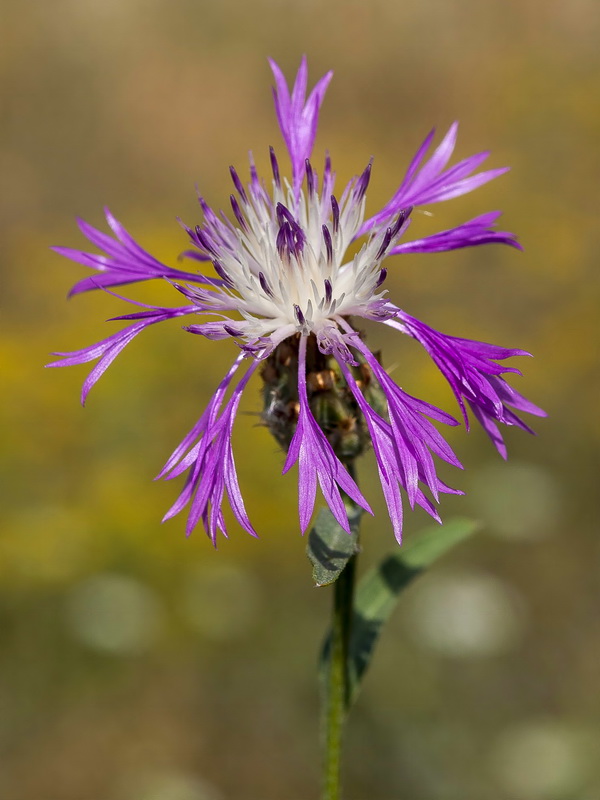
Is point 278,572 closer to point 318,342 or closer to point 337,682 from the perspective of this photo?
point 337,682

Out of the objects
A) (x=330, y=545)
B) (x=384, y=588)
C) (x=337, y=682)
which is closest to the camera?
(x=330, y=545)

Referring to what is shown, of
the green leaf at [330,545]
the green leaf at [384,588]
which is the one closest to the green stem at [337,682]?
the green leaf at [384,588]

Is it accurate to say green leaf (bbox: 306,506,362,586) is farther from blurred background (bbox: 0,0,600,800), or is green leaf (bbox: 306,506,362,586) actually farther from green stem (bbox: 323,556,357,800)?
blurred background (bbox: 0,0,600,800)

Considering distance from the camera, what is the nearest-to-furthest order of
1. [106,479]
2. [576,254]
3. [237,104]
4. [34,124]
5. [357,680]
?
[357,680] < [106,479] < [576,254] < [34,124] < [237,104]

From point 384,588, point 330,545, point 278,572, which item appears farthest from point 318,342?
point 278,572

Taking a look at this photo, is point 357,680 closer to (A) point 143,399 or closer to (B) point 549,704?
(B) point 549,704

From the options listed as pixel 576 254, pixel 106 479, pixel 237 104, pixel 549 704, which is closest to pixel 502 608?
pixel 549 704

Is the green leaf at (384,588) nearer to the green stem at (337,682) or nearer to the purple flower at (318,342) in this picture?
the green stem at (337,682)
